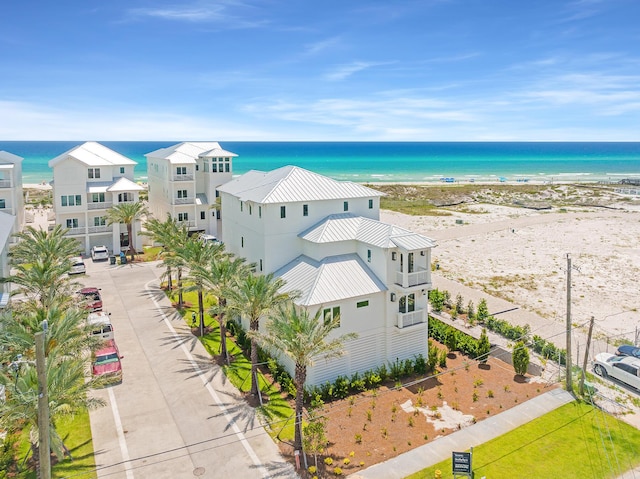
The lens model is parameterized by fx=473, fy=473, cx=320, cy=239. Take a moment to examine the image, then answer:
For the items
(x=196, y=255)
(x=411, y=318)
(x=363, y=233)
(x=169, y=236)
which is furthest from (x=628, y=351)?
(x=169, y=236)

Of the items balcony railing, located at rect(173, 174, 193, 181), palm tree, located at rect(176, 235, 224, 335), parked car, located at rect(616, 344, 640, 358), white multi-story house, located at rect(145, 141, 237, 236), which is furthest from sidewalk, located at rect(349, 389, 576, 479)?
balcony railing, located at rect(173, 174, 193, 181)

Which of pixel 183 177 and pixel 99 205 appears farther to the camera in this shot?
pixel 183 177

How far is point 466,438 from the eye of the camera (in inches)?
854

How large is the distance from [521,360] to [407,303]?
7.31m

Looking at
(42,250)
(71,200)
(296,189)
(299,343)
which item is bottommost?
(299,343)

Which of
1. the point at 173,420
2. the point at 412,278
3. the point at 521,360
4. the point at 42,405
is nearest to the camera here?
the point at 42,405

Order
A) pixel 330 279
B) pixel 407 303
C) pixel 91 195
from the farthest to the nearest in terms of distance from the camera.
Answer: pixel 91 195 < pixel 407 303 < pixel 330 279

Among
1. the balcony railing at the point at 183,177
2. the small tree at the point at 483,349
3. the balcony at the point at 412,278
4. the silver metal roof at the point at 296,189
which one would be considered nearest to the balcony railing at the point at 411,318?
the balcony at the point at 412,278

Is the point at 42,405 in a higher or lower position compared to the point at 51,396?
higher

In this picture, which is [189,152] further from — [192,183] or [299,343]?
[299,343]

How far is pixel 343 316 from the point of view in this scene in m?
26.2

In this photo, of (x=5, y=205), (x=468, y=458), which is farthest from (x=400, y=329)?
(x=5, y=205)

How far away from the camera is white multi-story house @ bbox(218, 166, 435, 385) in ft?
86.5

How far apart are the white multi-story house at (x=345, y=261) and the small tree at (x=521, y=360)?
17.0 ft
